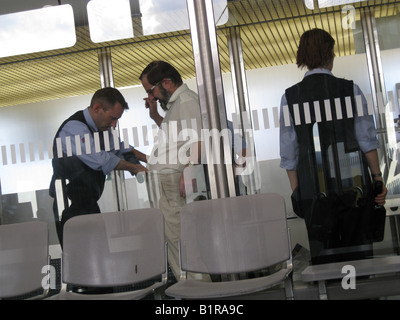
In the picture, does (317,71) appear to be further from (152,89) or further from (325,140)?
(152,89)

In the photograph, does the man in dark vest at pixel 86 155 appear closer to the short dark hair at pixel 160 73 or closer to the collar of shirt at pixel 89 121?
the collar of shirt at pixel 89 121

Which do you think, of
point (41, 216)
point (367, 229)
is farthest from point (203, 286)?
point (41, 216)

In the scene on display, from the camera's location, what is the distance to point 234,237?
350cm

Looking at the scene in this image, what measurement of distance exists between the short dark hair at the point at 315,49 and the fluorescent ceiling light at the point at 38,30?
1525 mm

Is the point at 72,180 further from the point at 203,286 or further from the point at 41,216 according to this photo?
the point at 203,286

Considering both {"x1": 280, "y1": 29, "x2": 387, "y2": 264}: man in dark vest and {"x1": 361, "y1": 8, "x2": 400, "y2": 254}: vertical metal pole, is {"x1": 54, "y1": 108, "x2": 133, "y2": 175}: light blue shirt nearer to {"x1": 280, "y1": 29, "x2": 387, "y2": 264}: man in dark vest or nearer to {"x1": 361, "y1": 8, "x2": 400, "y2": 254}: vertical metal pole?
{"x1": 280, "y1": 29, "x2": 387, "y2": 264}: man in dark vest

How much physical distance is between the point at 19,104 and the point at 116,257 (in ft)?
4.26

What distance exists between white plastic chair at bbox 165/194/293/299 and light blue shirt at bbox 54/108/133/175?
2.26 feet

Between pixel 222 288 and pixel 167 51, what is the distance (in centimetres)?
168

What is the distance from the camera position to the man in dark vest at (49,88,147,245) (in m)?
4.02

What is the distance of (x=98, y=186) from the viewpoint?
403 cm

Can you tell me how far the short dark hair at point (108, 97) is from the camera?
4031 mm

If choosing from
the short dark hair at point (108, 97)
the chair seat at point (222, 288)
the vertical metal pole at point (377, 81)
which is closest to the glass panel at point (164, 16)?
the short dark hair at point (108, 97)

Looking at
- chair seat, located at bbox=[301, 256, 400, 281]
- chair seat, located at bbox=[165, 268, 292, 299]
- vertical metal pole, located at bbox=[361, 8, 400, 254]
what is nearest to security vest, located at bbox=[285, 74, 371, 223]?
vertical metal pole, located at bbox=[361, 8, 400, 254]
